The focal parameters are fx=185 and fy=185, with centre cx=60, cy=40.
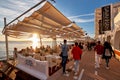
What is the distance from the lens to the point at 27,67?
36.1ft

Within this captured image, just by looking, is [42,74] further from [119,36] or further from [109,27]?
[109,27]

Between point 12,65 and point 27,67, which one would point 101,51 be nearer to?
point 27,67

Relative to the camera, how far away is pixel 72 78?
9.77 m

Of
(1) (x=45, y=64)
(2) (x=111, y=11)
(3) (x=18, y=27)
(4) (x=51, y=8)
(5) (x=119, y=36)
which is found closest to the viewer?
(1) (x=45, y=64)

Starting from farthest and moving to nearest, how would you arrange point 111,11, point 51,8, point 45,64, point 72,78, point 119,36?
point 111,11
point 119,36
point 51,8
point 72,78
point 45,64

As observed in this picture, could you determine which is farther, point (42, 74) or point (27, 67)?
point (27, 67)

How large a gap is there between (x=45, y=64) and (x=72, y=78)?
173 centimetres

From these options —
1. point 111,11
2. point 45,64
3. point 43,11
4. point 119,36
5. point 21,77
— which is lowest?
point 21,77

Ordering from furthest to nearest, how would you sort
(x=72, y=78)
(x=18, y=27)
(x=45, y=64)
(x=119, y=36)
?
(x=119, y=36) → (x=18, y=27) → (x=72, y=78) → (x=45, y=64)

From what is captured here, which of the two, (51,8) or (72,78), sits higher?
(51,8)

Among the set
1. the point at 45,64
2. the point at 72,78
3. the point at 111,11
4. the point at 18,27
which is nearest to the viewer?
the point at 45,64

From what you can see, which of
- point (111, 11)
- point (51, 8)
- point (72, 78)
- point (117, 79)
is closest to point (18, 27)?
point (51, 8)

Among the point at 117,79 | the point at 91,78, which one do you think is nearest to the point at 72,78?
the point at 91,78

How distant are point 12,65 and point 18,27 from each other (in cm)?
276
